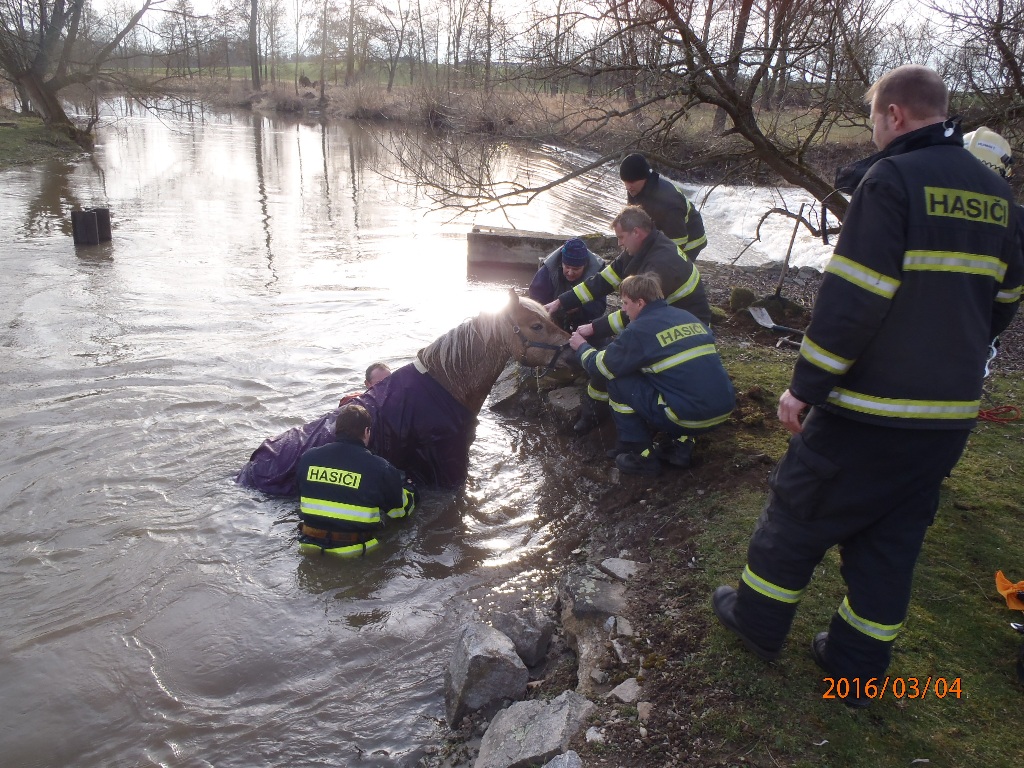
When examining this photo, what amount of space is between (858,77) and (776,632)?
7384mm

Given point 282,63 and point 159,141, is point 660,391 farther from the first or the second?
point 282,63

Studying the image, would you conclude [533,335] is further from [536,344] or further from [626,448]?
[626,448]

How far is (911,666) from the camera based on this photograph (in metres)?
3.41

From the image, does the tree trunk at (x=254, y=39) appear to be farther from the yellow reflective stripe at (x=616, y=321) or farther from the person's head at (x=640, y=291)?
the person's head at (x=640, y=291)

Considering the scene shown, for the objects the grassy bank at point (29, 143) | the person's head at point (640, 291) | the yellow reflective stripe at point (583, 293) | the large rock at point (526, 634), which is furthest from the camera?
the grassy bank at point (29, 143)

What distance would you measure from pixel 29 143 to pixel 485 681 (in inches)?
1164

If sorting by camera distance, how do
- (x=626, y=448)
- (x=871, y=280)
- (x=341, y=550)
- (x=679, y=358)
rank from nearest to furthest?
(x=871, y=280)
(x=341, y=550)
(x=679, y=358)
(x=626, y=448)

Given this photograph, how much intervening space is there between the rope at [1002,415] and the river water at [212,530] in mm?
3592

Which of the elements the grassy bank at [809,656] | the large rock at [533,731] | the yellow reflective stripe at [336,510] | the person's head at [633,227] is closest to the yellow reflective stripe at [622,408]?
the grassy bank at [809,656]

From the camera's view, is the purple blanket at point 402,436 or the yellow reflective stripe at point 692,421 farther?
the purple blanket at point 402,436

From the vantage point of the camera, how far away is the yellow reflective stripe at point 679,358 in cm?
544

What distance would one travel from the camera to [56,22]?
2733cm

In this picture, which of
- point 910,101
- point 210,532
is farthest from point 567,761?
point 210,532

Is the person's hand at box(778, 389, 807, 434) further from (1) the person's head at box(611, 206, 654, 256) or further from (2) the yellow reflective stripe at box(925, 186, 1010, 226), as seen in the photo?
(1) the person's head at box(611, 206, 654, 256)
